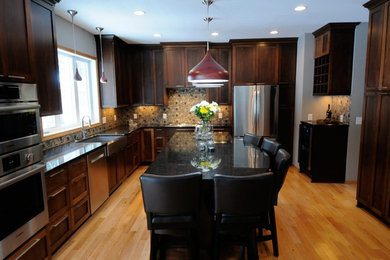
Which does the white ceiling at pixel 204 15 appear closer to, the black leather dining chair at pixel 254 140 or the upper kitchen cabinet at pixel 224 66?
the upper kitchen cabinet at pixel 224 66

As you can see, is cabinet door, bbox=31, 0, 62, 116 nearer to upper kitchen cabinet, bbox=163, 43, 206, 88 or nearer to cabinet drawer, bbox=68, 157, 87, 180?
cabinet drawer, bbox=68, 157, 87, 180

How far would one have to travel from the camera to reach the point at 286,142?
5320 mm

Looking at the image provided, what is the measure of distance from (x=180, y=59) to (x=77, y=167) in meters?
3.37

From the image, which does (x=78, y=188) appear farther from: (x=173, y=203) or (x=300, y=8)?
(x=300, y=8)

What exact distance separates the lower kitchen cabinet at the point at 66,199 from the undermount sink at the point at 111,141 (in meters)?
0.68

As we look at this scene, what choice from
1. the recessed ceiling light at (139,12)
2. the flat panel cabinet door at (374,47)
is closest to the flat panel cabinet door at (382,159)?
the flat panel cabinet door at (374,47)

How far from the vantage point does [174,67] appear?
544cm

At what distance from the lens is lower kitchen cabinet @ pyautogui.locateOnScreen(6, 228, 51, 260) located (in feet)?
6.18

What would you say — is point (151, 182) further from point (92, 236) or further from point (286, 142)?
point (286, 142)

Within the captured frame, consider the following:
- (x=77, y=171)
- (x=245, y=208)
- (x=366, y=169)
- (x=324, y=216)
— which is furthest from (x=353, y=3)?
(x=77, y=171)

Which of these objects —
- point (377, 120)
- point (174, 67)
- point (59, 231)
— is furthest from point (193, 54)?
point (59, 231)

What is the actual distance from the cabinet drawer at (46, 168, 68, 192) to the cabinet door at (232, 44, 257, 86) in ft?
12.3

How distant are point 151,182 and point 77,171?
145 centimetres

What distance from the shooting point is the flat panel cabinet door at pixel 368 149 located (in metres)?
3.09
